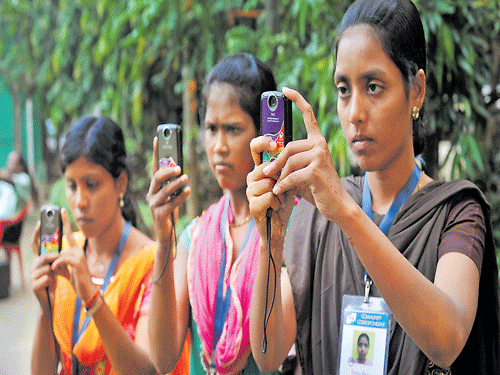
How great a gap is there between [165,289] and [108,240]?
1.78 feet

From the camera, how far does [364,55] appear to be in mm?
1247

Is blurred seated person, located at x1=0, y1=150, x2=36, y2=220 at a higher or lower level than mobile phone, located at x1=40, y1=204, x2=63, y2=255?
higher

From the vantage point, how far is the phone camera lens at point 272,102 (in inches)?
43.8

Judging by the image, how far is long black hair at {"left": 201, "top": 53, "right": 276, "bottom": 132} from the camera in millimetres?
1663

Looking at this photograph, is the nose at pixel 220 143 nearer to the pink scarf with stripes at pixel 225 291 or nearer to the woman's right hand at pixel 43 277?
the pink scarf with stripes at pixel 225 291

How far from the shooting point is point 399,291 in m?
1.05

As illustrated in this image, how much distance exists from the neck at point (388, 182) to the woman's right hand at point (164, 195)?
0.50 m

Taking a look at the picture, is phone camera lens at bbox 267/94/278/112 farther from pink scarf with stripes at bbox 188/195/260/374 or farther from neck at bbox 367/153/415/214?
pink scarf with stripes at bbox 188/195/260/374

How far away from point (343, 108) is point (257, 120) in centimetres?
44

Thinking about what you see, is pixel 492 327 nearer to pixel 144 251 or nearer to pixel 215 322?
pixel 215 322

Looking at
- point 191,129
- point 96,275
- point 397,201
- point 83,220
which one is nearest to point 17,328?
point 191,129

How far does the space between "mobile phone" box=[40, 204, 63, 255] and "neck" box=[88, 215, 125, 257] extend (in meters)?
0.39

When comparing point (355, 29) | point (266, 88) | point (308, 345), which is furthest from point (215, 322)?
point (355, 29)

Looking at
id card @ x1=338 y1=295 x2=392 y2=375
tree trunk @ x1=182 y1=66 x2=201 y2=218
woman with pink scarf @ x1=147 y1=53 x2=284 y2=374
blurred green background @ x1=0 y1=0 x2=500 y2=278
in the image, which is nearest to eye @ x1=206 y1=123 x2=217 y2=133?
woman with pink scarf @ x1=147 y1=53 x2=284 y2=374
